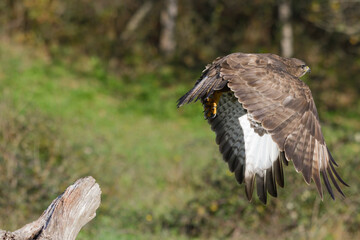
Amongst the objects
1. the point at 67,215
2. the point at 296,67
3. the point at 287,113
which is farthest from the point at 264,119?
the point at 67,215

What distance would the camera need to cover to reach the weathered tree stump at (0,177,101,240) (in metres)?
Answer: 3.37

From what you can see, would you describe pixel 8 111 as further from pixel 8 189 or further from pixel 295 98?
pixel 295 98

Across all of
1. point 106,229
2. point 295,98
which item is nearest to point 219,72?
point 295,98

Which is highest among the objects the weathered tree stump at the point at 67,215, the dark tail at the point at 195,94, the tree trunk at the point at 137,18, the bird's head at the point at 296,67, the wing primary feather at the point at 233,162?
the tree trunk at the point at 137,18

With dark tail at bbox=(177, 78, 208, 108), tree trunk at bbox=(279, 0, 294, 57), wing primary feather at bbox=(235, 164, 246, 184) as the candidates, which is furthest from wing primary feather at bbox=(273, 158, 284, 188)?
tree trunk at bbox=(279, 0, 294, 57)

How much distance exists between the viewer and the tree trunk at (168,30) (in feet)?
51.9

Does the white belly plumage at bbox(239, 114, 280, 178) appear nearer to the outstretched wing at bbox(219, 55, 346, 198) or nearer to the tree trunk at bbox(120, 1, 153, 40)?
the outstretched wing at bbox(219, 55, 346, 198)

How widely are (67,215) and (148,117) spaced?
915 centimetres

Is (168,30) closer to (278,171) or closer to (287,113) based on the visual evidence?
(278,171)

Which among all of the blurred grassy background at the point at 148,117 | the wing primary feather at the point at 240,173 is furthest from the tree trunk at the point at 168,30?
the wing primary feather at the point at 240,173

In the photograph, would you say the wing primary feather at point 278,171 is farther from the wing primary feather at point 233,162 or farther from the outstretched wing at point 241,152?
the wing primary feather at point 233,162

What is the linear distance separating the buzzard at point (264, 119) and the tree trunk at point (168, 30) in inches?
424

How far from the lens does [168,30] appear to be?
15961mm

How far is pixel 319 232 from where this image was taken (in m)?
7.00
